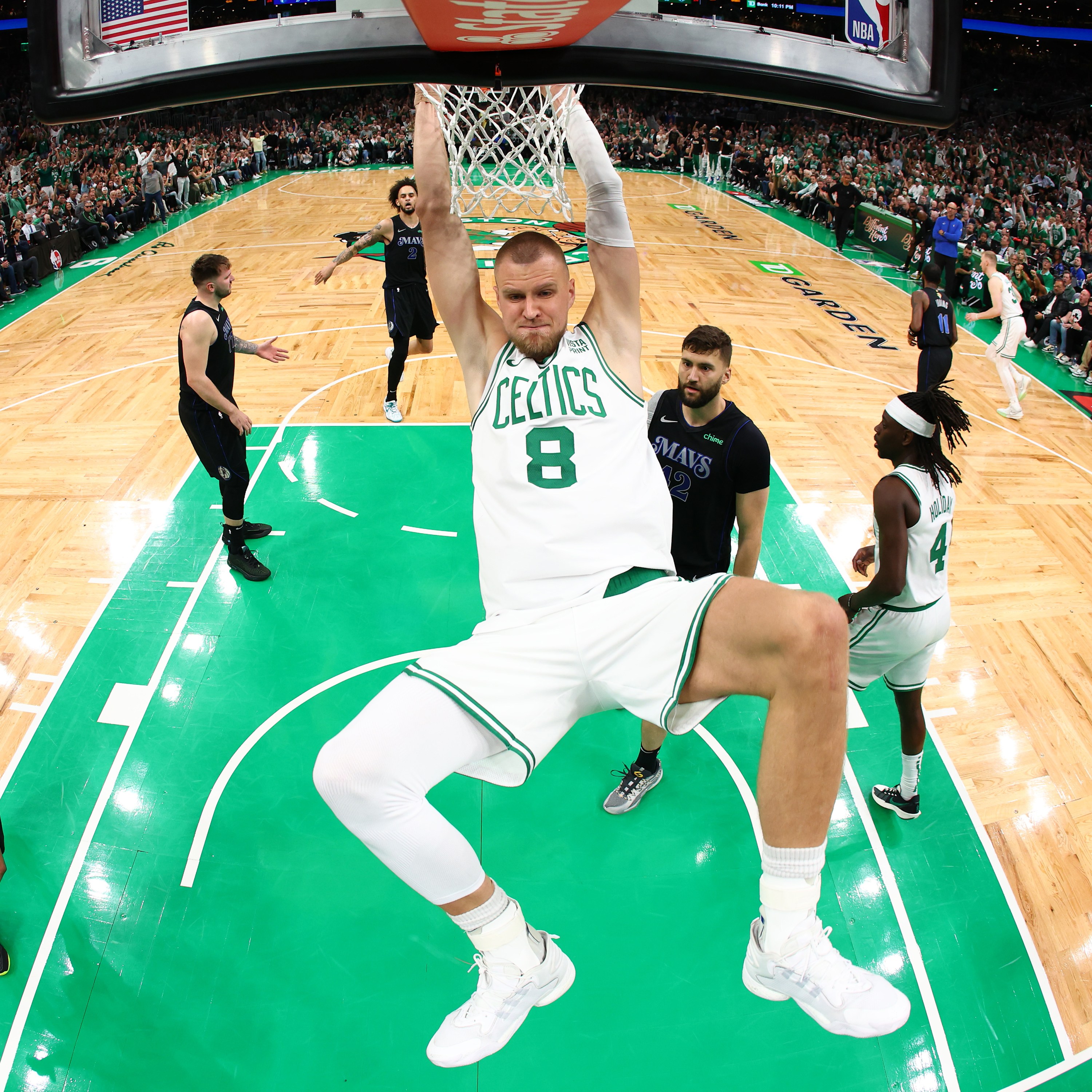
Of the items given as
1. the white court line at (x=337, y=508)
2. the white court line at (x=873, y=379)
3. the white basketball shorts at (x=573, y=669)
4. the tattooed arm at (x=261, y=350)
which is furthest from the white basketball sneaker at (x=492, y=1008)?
the white court line at (x=873, y=379)

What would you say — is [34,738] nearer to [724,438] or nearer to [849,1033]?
[724,438]

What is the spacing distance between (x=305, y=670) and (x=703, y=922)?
2623mm

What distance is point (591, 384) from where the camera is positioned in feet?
8.39

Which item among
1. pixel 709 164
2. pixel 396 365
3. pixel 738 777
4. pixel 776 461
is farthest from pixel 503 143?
pixel 709 164

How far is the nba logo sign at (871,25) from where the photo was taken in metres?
2.39

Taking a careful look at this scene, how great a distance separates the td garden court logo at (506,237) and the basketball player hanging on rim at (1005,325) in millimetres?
6474

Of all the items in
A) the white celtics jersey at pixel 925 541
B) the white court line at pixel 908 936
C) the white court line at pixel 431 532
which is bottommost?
the white court line at pixel 908 936

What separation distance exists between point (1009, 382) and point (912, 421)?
622 centimetres

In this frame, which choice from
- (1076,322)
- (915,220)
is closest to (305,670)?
(1076,322)

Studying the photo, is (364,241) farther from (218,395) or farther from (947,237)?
(947,237)

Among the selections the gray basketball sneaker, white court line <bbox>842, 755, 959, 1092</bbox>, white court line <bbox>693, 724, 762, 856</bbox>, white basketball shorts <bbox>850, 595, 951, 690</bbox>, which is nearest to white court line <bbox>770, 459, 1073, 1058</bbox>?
white court line <bbox>842, 755, 959, 1092</bbox>

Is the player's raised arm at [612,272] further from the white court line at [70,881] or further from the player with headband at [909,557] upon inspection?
the white court line at [70,881]

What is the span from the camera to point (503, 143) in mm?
5305

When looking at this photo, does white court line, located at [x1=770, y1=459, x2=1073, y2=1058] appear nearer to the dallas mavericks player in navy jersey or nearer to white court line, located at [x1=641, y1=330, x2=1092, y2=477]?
the dallas mavericks player in navy jersey
